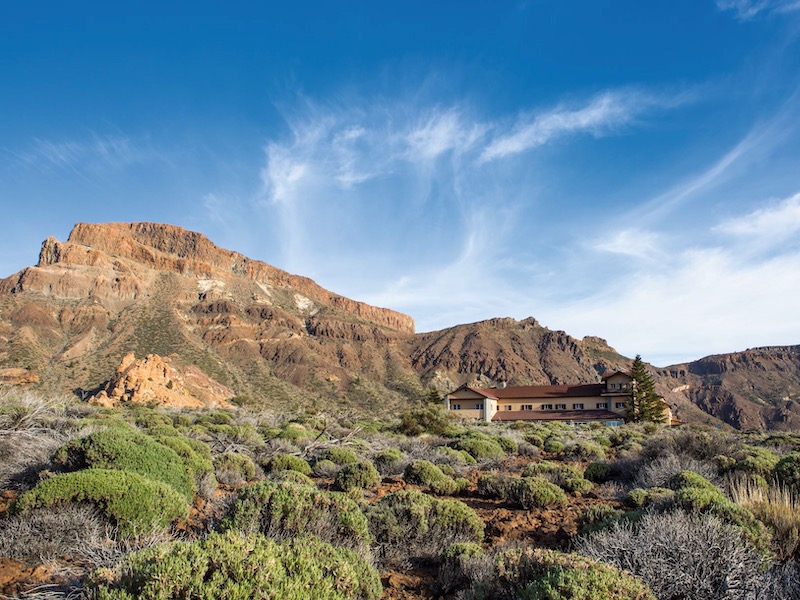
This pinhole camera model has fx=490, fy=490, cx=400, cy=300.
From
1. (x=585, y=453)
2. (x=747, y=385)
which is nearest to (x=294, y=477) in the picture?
(x=585, y=453)

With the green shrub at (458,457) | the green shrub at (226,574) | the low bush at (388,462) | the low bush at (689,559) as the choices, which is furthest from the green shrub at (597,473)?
the green shrub at (226,574)

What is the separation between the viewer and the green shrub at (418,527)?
597 centimetres

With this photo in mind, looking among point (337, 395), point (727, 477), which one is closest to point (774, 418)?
point (337, 395)

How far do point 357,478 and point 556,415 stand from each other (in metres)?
42.3

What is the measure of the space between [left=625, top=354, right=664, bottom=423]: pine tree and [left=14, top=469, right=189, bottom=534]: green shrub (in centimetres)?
4523

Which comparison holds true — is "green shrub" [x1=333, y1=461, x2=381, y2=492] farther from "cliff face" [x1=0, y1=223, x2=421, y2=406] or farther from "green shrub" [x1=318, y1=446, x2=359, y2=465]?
"cliff face" [x1=0, y1=223, x2=421, y2=406]

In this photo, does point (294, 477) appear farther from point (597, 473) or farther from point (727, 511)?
point (597, 473)

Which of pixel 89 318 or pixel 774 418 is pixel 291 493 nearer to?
pixel 89 318

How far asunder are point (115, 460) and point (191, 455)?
2.58m

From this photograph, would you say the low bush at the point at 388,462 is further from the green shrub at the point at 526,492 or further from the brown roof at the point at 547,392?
the brown roof at the point at 547,392

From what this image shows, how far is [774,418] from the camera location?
92625 millimetres

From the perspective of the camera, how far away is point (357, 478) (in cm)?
1016

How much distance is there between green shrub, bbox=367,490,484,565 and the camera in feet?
19.6

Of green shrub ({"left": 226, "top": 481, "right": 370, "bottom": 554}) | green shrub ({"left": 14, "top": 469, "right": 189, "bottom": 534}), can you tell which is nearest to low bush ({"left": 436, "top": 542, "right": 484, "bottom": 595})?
green shrub ({"left": 226, "top": 481, "right": 370, "bottom": 554})
